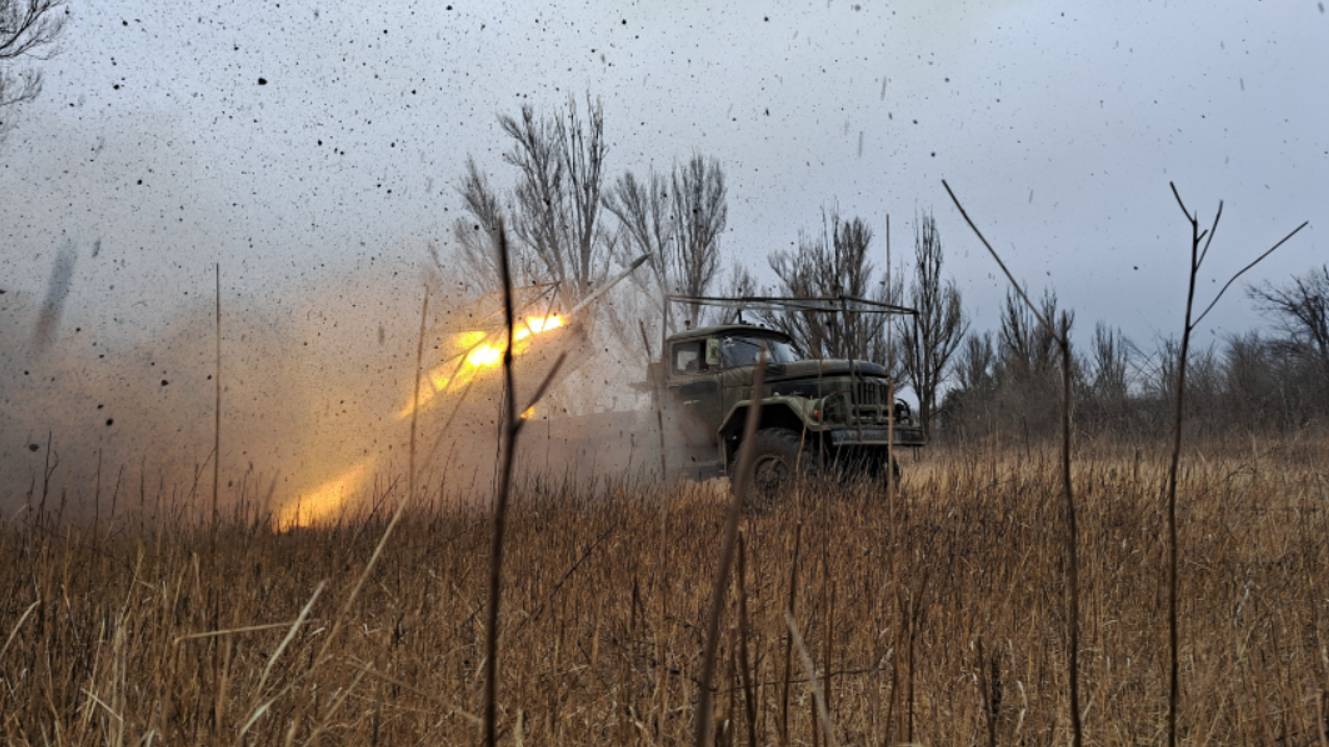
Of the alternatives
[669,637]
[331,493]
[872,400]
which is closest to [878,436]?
[872,400]

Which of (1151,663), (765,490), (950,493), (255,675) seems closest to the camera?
(255,675)

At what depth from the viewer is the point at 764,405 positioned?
28.8ft

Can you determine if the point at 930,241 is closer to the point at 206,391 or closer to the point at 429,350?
the point at 429,350

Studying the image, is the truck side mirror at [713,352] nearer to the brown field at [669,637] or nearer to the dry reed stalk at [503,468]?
the brown field at [669,637]

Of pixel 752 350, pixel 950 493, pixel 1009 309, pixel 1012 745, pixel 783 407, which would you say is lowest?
pixel 1012 745

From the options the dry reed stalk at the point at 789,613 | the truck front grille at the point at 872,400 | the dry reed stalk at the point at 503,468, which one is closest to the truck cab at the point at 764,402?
the truck front grille at the point at 872,400

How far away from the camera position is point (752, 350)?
28.9ft

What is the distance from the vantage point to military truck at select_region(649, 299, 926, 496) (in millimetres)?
7875

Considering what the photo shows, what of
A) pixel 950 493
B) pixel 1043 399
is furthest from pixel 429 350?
pixel 1043 399

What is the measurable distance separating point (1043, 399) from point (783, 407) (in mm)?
13789

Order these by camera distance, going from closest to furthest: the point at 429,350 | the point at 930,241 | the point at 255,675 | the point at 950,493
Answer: the point at 255,675, the point at 950,493, the point at 429,350, the point at 930,241

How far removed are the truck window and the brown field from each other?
3.86 m

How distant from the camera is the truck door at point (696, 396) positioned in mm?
8742

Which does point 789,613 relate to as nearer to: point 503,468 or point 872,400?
point 503,468
